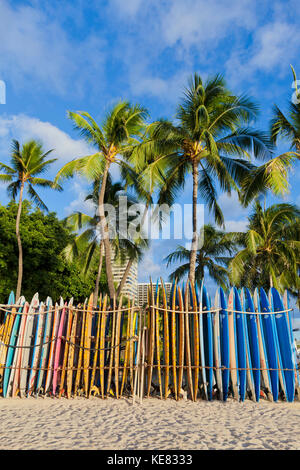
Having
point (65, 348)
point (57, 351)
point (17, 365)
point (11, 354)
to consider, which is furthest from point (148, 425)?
point (11, 354)

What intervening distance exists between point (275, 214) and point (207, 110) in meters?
9.19

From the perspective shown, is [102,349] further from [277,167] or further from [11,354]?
[277,167]

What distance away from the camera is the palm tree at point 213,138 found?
1143 cm

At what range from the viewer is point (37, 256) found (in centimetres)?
1959

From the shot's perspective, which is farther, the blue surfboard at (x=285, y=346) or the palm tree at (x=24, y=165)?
the palm tree at (x=24, y=165)

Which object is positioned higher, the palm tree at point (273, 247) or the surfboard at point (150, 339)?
the palm tree at point (273, 247)

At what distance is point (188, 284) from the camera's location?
6152 millimetres

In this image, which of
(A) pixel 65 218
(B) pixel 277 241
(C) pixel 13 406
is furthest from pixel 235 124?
(A) pixel 65 218

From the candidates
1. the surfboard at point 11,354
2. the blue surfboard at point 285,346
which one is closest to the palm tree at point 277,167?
the blue surfboard at point 285,346

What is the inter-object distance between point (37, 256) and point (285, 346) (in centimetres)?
1662

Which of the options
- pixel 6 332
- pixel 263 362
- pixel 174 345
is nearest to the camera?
pixel 263 362

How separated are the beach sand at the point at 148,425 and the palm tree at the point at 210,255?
630 inches

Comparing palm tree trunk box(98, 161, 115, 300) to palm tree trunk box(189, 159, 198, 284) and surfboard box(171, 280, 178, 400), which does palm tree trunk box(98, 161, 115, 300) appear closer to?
palm tree trunk box(189, 159, 198, 284)

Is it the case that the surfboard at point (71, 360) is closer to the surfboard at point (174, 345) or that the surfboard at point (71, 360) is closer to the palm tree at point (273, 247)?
the surfboard at point (174, 345)
